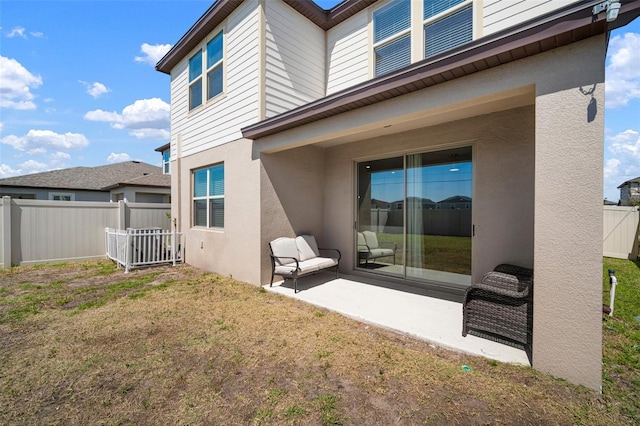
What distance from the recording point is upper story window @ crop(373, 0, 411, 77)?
545 centimetres

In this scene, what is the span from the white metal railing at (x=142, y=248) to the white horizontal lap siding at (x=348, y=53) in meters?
6.57

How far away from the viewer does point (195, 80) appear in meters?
7.79

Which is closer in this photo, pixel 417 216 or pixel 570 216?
pixel 570 216

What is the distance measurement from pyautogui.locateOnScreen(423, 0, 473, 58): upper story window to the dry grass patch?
16.7 ft

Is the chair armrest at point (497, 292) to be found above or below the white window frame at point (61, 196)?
below

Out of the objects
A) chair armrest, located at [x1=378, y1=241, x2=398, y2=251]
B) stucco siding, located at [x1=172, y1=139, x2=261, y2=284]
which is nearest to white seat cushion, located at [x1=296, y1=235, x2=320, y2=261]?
stucco siding, located at [x1=172, y1=139, x2=261, y2=284]

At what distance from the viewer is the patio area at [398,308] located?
317 cm

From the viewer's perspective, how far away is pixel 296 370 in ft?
9.09

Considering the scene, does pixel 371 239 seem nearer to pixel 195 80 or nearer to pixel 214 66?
pixel 214 66

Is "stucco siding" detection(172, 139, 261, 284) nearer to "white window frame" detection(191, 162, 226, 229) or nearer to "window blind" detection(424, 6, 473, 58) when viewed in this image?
"white window frame" detection(191, 162, 226, 229)

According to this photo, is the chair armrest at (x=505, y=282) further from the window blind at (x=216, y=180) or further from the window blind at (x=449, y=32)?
the window blind at (x=216, y=180)

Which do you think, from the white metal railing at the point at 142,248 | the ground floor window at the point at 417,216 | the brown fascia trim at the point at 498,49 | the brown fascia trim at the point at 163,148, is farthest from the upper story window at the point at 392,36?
the brown fascia trim at the point at 163,148

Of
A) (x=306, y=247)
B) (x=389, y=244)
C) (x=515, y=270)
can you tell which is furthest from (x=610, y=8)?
(x=306, y=247)

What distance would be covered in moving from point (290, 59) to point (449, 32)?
11.2 feet
